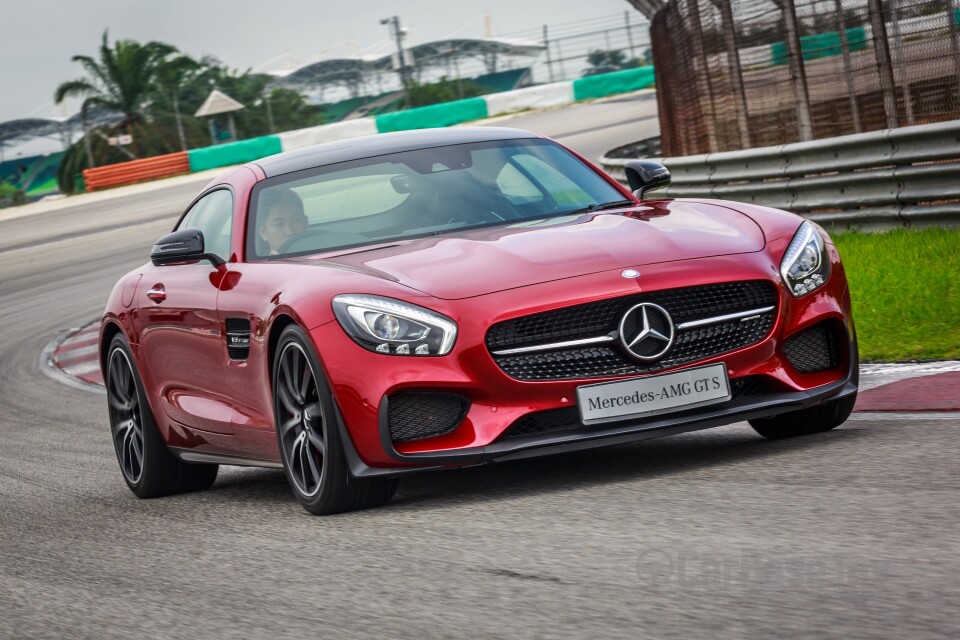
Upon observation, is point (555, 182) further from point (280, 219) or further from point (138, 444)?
point (138, 444)

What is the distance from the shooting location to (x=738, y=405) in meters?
5.28

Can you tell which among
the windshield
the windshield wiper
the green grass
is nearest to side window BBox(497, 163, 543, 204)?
the windshield

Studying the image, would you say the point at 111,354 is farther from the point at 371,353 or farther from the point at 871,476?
the point at 871,476

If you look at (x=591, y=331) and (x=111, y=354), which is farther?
(x=111, y=354)

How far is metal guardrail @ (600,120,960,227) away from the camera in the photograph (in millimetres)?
11148

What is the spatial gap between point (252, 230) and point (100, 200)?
35.3 metres

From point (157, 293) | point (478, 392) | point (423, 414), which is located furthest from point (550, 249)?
point (157, 293)

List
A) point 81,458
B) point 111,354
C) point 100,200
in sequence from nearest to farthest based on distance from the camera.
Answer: point 111,354, point 81,458, point 100,200

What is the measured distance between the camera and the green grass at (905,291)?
26.3 ft

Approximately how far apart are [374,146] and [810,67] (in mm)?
7419

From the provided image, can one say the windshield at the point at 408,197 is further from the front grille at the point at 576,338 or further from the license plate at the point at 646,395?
the license plate at the point at 646,395

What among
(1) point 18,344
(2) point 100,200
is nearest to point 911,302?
(1) point 18,344

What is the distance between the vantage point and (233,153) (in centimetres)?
4475

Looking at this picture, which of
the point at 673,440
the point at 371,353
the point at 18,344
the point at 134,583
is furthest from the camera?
the point at 18,344
